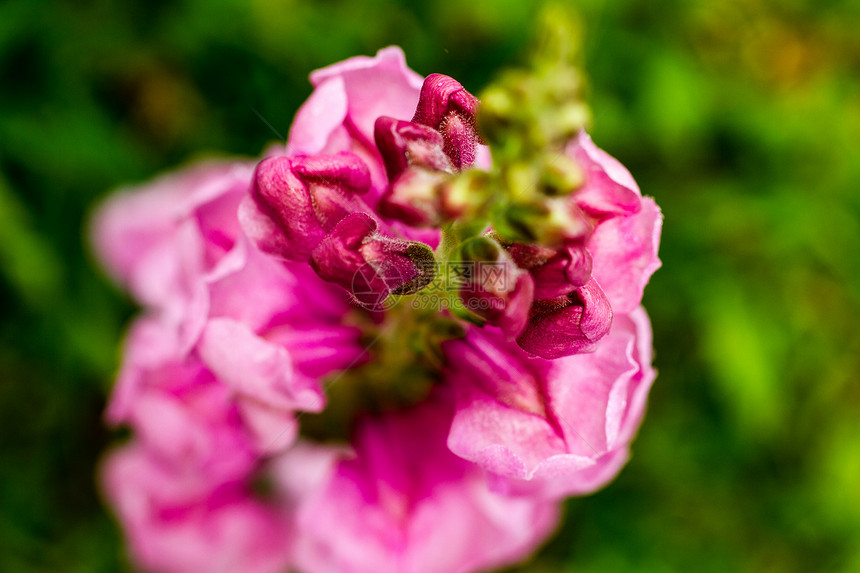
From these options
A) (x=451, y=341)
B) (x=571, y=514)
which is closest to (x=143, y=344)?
(x=451, y=341)

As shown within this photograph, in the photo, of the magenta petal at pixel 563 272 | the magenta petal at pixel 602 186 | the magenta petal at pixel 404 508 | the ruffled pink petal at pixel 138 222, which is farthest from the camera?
the ruffled pink petal at pixel 138 222

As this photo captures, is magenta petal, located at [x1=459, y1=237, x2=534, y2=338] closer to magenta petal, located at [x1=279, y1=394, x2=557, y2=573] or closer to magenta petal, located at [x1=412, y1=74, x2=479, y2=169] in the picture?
magenta petal, located at [x1=412, y1=74, x2=479, y2=169]

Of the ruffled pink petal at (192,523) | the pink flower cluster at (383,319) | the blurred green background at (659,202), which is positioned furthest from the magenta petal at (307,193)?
the blurred green background at (659,202)

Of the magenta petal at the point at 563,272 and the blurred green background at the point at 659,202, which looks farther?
the blurred green background at the point at 659,202

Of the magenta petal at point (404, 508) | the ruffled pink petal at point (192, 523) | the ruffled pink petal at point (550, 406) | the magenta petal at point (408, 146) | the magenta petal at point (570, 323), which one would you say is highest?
the magenta petal at point (408, 146)

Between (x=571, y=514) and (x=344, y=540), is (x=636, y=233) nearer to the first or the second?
(x=344, y=540)

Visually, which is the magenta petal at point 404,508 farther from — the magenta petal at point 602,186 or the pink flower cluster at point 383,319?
the magenta petal at point 602,186

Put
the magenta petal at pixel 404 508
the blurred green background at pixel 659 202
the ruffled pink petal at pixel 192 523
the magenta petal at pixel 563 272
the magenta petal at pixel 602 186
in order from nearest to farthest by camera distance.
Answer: the magenta petal at pixel 563 272
the magenta petal at pixel 602 186
the magenta petal at pixel 404 508
the ruffled pink petal at pixel 192 523
the blurred green background at pixel 659 202

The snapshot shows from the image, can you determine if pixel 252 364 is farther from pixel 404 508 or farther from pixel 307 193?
pixel 404 508

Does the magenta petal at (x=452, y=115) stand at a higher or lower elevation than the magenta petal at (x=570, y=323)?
higher
